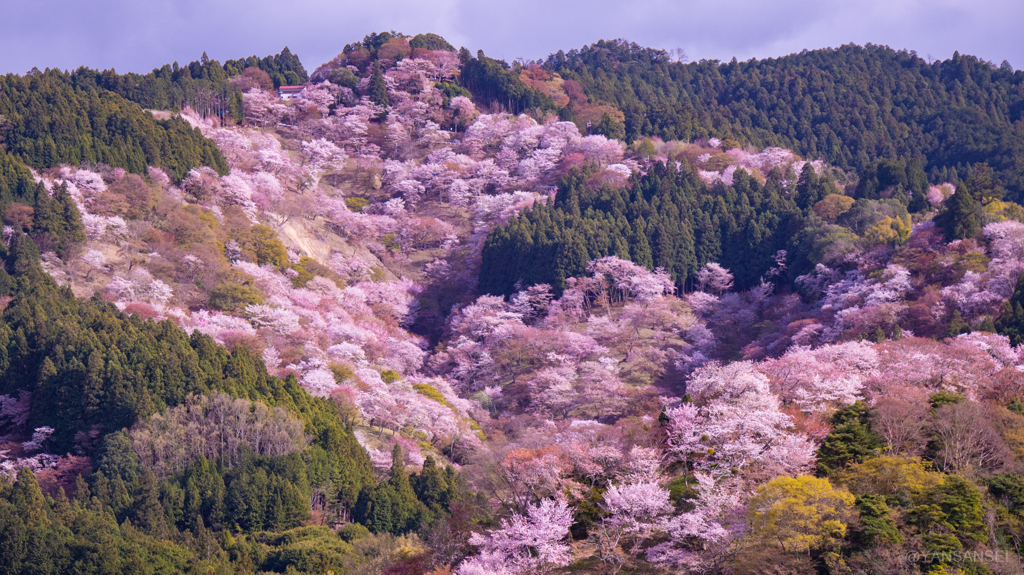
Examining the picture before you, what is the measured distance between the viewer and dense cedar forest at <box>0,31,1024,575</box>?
31703 mm

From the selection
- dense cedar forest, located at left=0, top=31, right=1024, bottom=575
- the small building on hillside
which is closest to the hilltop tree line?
dense cedar forest, located at left=0, top=31, right=1024, bottom=575

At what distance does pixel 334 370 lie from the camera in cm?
5750

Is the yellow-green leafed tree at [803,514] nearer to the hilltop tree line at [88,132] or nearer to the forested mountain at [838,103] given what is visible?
the hilltop tree line at [88,132]

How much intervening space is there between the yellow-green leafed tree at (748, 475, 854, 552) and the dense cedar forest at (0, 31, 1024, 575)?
125 mm

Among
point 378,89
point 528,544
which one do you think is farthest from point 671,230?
point 528,544

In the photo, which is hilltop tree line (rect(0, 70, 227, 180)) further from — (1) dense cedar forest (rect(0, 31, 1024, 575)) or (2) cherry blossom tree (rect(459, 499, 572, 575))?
(2) cherry blossom tree (rect(459, 499, 572, 575))

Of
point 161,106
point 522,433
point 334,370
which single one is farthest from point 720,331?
point 161,106

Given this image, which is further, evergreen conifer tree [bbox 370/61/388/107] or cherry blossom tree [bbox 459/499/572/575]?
evergreen conifer tree [bbox 370/61/388/107]

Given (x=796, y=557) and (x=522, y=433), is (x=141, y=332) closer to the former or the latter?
(x=522, y=433)

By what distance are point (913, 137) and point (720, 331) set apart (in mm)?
51028

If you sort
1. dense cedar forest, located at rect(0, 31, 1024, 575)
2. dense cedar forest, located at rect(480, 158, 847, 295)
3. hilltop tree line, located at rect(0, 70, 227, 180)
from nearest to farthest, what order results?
dense cedar forest, located at rect(0, 31, 1024, 575) < hilltop tree line, located at rect(0, 70, 227, 180) < dense cedar forest, located at rect(480, 158, 847, 295)

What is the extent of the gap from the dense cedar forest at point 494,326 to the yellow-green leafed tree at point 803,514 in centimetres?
13

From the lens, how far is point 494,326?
67.5m

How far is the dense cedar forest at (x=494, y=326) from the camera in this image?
31.7m
